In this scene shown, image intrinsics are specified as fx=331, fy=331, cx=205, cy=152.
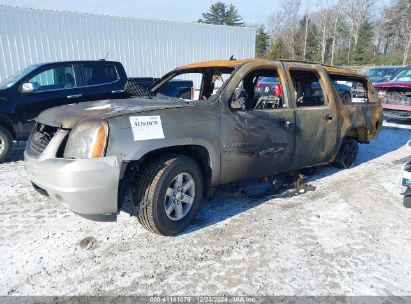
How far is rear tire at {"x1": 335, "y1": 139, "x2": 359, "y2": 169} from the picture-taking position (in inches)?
220

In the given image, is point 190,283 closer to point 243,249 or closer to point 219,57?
point 243,249

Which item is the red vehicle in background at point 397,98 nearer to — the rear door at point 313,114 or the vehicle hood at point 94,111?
the rear door at point 313,114

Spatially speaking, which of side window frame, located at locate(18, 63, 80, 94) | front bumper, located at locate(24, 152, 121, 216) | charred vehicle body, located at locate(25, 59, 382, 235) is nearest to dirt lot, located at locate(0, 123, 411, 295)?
A: charred vehicle body, located at locate(25, 59, 382, 235)

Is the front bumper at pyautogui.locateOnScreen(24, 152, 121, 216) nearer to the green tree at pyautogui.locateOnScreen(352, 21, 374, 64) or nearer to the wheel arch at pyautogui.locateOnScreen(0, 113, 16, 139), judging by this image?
the wheel arch at pyautogui.locateOnScreen(0, 113, 16, 139)

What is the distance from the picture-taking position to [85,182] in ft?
9.00

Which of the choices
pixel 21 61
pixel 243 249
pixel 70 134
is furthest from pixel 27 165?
pixel 21 61

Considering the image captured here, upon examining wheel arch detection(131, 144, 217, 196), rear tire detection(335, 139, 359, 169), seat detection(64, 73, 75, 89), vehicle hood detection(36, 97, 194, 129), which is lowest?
rear tire detection(335, 139, 359, 169)

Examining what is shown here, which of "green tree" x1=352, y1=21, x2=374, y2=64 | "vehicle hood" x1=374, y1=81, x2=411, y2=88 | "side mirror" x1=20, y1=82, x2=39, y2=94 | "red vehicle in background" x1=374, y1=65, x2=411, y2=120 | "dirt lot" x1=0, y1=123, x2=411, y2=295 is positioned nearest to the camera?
"dirt lot" x1=0, y1=123, x2=411, y2=295

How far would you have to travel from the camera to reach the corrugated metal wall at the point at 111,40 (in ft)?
43.7

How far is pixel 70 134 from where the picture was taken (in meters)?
2.92

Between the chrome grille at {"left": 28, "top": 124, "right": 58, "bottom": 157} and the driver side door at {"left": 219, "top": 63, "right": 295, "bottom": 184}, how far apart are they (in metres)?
1.72

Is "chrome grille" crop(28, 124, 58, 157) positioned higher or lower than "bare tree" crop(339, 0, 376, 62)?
lower

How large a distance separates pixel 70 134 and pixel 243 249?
6.25ft

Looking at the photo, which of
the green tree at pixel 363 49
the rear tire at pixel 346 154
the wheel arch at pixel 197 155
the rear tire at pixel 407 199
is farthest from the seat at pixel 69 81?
the green tree at pixel 363 49
